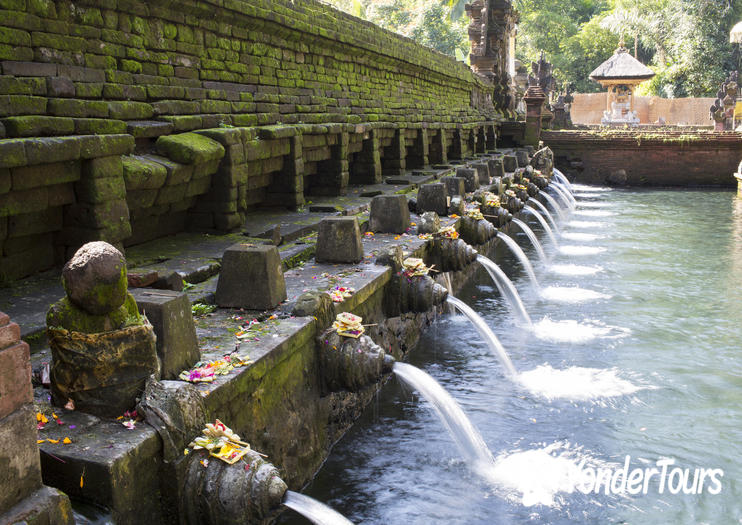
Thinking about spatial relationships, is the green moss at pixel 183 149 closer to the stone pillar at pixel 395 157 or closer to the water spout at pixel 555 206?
the stone pillar at pixel 395 157

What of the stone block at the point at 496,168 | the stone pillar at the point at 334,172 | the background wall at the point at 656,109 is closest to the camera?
the stone pillar at the point at 334,172

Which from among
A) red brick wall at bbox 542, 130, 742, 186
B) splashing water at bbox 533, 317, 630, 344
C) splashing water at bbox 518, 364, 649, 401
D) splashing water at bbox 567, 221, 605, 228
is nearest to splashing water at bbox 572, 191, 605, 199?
red brick wall at bbox 542, 130, 742, 186

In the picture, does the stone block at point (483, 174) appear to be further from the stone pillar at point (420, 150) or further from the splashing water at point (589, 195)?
the splashing water at point (589, 195)

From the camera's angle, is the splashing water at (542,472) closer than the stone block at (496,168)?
Yes

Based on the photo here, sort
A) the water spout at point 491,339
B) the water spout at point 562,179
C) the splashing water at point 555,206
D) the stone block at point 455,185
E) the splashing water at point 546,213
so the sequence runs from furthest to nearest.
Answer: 1. the water spout at point 562,179
2. the splashing water at point 555,206
3. the splashing water at point 546,213
4. the stone block at point 455,185
5. the water spout at point 491,339

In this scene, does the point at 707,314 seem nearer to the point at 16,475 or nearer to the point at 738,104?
the point at 16,475

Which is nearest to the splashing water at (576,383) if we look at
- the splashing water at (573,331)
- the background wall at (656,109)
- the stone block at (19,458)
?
the splashing water at (573,331)

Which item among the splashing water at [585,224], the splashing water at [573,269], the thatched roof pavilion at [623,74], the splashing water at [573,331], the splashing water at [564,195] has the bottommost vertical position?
the splashing water at [573,331]

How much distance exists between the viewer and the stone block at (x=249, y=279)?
4.67m

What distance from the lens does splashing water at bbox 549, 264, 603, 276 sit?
432 inches

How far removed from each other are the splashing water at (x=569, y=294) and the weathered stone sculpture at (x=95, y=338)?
7233 mm

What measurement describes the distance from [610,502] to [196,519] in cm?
271

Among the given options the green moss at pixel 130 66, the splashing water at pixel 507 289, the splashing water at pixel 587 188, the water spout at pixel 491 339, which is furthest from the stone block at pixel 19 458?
the splashing water at pixel 587 188

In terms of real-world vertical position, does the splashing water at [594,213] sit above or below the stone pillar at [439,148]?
below
